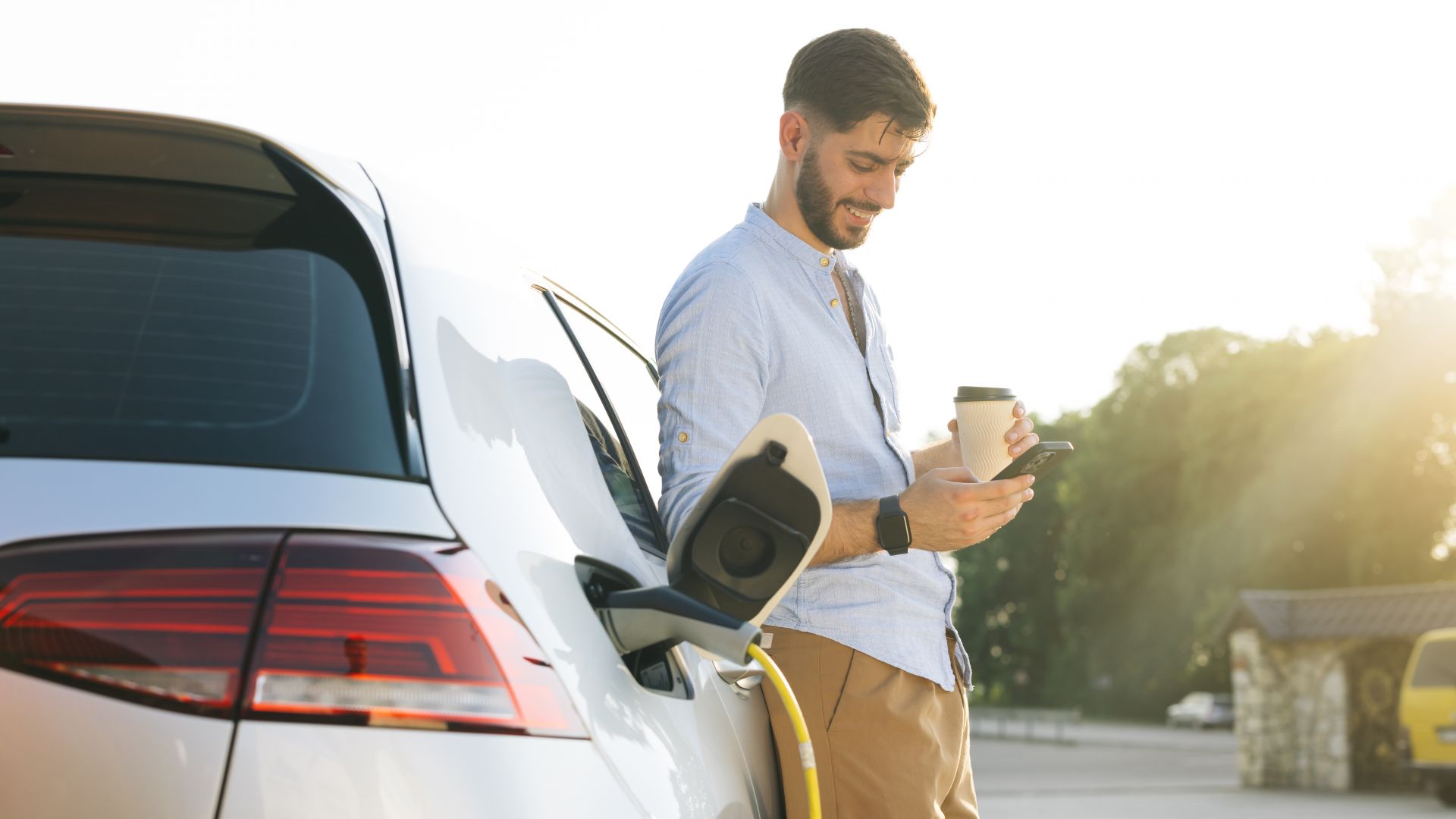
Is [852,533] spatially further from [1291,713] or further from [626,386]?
[1291,713]

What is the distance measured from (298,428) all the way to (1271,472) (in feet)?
129

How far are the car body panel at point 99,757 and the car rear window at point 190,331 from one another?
0.74 ft

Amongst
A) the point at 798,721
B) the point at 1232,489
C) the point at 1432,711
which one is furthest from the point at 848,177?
the point at 1232,489

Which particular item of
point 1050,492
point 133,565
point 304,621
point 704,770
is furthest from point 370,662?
point 1050,492

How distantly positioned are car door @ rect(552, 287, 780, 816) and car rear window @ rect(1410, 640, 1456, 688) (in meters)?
19.1

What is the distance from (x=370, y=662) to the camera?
1233mm

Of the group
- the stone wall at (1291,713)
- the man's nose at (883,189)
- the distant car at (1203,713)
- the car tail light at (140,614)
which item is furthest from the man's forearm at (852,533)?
the distant car at (1203,713)

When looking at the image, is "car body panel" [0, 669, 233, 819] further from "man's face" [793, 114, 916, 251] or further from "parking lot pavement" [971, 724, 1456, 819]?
"parking lot pavement" [971, 724, 1456, 819]

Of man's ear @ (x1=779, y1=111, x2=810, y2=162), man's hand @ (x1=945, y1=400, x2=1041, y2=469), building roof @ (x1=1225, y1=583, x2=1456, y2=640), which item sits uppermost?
man's ear @ (x1=779, y1=111, x2=810, y2=162)

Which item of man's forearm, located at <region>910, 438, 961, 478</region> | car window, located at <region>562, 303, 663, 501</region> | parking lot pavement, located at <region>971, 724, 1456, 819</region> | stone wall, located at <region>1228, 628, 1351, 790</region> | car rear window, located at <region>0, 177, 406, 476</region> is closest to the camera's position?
car rear window, located at <region>0, 177, 406, 476</region>

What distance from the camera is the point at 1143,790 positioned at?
26250 mm

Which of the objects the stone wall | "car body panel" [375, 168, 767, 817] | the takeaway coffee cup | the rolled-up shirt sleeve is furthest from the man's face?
the stone wall

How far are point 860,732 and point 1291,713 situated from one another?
26.0 m

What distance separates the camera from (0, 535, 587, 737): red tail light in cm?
119
